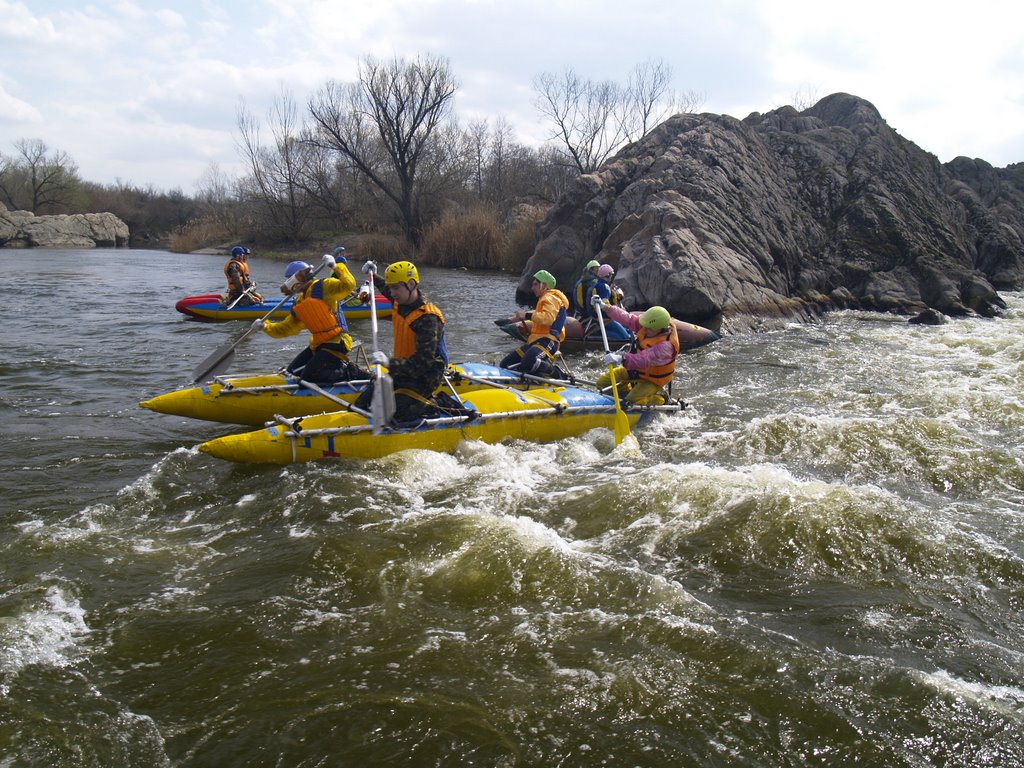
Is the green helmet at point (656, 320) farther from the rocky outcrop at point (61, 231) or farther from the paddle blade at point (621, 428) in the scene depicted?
the rocky outcrop at point (61, 231)

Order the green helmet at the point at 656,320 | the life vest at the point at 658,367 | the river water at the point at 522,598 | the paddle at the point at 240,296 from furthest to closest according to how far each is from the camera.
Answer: the paddle at the point at 240,296 → the life vest at the point at 658,367 → the green helmet at the point at 656,320 → the river water at the point at 522,598

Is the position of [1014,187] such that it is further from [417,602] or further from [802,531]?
[417,602]

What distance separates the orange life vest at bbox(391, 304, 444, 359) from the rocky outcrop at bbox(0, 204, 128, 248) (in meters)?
41.3

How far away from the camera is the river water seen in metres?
3.35

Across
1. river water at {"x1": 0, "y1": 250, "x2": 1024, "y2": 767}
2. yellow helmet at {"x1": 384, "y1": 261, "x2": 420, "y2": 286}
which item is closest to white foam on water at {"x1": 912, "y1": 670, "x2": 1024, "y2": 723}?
river water at {"x1": 0, "y1": 250, "x2": 1024, "y2": 767}

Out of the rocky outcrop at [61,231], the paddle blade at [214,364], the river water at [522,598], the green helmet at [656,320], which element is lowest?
the river water at [522,598]

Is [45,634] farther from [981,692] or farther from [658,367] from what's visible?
[658,367]

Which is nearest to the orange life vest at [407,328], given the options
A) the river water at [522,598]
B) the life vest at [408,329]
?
Answer: the life vest at [408,329]

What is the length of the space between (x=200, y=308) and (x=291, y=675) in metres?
13.2

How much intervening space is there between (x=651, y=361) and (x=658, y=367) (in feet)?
0.42

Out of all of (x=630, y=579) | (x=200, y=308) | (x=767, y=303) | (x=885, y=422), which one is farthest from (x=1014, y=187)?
(x=630, y=579)

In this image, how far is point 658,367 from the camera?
8641 millimetres

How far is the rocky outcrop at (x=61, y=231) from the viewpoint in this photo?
130 feet

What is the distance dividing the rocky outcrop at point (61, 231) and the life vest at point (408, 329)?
41.3 metres
